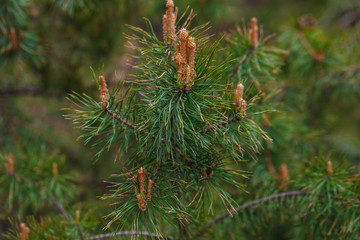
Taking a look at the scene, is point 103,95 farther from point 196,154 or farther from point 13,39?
point 13,39

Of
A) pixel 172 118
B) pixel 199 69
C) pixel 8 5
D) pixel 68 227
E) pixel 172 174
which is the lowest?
pixel 68 227

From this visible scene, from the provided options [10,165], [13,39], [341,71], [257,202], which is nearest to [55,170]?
[10,165]

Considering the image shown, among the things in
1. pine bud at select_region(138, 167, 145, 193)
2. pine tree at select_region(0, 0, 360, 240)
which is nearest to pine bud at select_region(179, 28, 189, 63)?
pine tree at select_region(0, 0, 360, 240)

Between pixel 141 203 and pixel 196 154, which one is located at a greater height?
pixel 196 154

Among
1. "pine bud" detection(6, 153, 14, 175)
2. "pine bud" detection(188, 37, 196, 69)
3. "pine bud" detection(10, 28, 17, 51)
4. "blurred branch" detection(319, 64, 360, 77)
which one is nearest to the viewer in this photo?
"pine bud" detection(188, 37, 196, 69)

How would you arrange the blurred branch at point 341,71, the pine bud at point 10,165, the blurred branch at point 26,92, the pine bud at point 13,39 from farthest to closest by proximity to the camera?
the blurred branch at point 26,92
the blurred branch at point 341,71
the pine bud at point 13,39
the pine bud at point 10,165

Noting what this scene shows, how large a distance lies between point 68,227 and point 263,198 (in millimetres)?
602

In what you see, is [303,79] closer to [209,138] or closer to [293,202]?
[293,202]

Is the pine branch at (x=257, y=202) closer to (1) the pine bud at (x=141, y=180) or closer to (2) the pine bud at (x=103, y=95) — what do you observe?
(1) the pine bud at (x=141, y=180)

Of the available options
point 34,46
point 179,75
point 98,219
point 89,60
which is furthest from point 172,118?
point 89,60

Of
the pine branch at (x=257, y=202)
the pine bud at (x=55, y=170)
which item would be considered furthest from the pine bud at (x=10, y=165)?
the pine branch at (x=257, y=202)

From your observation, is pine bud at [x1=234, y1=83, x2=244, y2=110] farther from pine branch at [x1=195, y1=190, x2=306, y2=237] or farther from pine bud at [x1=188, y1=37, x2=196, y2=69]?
pine branch at [x1=195, y1=190, x2=306, y2=237]

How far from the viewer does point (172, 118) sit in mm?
691

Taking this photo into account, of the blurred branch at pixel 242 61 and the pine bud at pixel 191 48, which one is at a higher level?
the blurred branch at pixel 242 61
